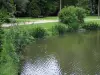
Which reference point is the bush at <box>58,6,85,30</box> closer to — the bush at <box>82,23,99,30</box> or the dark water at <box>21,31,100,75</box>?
the bush at <box>82,23,99,30</box>

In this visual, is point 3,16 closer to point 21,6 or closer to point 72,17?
point 72,17

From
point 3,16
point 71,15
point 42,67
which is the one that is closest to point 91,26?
point 71,15

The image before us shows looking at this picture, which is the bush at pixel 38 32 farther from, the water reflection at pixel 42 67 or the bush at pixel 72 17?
the water reflection at pixel 42 67

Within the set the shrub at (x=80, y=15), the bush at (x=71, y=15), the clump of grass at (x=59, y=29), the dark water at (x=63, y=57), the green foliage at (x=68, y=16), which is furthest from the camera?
the shrub at (x=80, y=15)

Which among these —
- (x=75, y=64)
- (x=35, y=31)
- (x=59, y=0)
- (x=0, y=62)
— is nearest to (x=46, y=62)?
(x=75, y=64)

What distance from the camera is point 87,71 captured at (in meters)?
21.7

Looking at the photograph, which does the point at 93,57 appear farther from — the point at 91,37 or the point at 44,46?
the point at 91,37

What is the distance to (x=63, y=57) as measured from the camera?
2705 centimetres

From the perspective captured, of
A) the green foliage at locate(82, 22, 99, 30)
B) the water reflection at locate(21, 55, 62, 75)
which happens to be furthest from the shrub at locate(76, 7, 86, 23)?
the water reflection at locate(21, 55, 62, 75)

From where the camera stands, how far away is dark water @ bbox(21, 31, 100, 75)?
72.1ft

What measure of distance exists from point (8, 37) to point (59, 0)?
4115 centimetres

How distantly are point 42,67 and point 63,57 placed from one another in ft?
14.9

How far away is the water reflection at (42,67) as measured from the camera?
21328mm

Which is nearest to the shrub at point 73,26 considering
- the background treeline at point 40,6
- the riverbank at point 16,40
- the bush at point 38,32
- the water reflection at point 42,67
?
the riverbank at point 16,40
